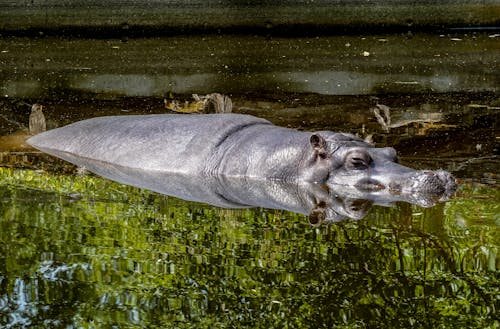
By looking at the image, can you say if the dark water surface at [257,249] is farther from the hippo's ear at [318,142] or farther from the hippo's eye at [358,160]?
the hippo's ear at [318,142]

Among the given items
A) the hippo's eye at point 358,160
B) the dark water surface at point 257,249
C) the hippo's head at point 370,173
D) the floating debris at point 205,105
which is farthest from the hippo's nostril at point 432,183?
the floating debris at point 205,105

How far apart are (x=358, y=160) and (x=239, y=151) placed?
3.31 feet

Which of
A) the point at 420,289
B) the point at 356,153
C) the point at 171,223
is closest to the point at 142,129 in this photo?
the point at 356,153

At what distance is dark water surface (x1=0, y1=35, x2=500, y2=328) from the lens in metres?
3.85

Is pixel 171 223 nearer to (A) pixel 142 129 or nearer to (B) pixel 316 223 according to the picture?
(B) pixel 316 223

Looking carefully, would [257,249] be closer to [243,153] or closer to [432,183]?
[432,183]

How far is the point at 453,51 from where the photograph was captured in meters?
14.2

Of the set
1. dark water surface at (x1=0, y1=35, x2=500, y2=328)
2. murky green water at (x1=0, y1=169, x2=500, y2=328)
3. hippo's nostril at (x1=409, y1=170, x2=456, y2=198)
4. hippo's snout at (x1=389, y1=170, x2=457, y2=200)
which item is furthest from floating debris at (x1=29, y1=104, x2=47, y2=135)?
hippo's nostril at (x1=409, y1=170, x2=456, y2=198)

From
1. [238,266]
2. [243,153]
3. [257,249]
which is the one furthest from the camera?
[243,153]

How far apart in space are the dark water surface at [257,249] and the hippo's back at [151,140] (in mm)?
380

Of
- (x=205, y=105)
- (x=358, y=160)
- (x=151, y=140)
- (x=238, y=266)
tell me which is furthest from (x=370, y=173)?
(x=205, y=105)

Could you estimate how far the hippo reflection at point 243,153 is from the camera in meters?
6.53

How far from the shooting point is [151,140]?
7805 mm

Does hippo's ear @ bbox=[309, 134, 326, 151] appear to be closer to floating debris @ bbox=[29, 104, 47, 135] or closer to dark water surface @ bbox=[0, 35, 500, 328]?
dark water surface @ bbox=[0, 35, 500, 328]
